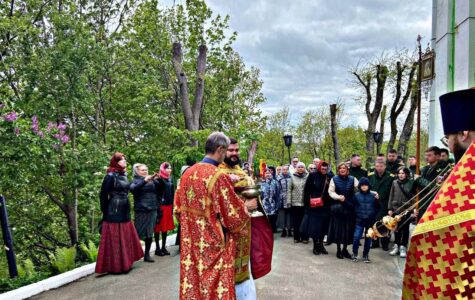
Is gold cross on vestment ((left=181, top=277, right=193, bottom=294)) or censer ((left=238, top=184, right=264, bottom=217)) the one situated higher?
censer ((left=238, top=184, right=264, bottom=217))

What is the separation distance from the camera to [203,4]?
15.1 meters

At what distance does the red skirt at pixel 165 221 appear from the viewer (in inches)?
327

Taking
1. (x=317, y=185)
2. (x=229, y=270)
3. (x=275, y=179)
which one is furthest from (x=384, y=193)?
(x=229, y=270)

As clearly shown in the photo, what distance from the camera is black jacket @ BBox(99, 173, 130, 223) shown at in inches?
258

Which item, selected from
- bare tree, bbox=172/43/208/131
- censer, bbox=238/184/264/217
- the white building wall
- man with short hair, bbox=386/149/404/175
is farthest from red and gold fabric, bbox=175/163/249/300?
bare tree, bbox=172/43/208/131

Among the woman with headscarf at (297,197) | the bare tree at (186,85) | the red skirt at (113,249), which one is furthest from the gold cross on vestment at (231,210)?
the bare tree at (186,85)

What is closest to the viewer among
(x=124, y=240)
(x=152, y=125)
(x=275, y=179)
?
(x=124, y=240)

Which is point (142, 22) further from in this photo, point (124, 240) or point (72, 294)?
point (72, 294)

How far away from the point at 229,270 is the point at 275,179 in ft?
24.1

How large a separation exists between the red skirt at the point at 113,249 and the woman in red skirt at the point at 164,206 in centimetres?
150

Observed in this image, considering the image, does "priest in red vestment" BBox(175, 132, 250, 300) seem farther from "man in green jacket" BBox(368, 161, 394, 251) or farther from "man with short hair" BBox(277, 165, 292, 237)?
"man with short hair" BBox(277, 165, 292, 237)

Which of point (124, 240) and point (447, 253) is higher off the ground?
point (447, 253)

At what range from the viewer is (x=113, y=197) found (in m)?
6.60

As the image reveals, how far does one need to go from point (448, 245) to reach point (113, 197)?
235 inches
